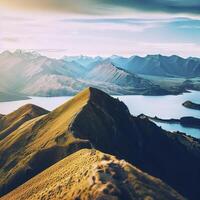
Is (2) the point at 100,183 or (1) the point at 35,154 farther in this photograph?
(1) the point at 35,154

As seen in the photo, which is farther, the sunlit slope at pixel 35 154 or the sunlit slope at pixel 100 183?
the sunlit slope at pixel 35 154

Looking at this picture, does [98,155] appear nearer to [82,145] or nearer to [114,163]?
[114,163]

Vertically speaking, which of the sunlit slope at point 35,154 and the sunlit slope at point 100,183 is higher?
the sunlit slope at point 100,183

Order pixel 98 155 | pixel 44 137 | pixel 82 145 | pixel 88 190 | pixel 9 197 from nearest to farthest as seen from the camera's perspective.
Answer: pixel 88 190 < pixel 98 155 < pixel 9 197 < pixel 82 145 < pixel 44 137

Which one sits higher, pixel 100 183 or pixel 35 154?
pixel 100 183

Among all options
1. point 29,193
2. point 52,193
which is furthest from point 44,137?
point 52,193

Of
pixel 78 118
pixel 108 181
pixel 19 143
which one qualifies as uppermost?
pixel 108 181

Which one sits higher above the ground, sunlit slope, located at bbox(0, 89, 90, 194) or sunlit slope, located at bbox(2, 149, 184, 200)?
sunlit slope, located at bbox(2, 149, 184, 200)

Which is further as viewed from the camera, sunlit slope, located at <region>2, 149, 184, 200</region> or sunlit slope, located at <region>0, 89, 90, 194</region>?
sunlit slope, located at <region>0, 89, 90, 194</region>
